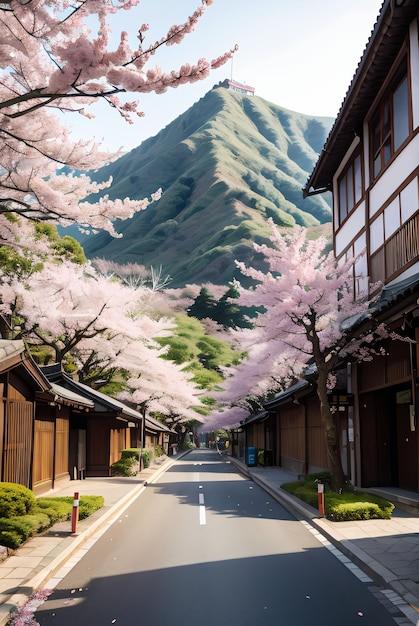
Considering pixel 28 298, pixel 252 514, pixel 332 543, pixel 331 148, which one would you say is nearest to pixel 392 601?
pixel 332 543

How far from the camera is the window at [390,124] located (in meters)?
16.9

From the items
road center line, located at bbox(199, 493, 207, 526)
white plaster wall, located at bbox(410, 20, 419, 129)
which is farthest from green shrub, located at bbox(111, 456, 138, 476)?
white plaster wall, located at bbox(410, 20, 419, 129)

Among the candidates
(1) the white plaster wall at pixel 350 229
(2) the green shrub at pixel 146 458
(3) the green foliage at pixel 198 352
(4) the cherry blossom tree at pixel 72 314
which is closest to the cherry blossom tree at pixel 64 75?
(1) the white plaster wall at pixel 350 229

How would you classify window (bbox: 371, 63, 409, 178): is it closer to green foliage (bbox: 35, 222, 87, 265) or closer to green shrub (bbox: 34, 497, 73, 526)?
green shrub (bbox: 34, 497, 73, 526)

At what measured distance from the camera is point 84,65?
7211mm

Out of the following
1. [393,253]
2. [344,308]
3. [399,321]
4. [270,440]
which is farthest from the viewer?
[270,440]

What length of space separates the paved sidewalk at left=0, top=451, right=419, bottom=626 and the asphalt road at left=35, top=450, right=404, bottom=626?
0.30 meters

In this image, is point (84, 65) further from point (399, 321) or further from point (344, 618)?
point (399, 321)

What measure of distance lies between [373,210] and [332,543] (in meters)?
11.7

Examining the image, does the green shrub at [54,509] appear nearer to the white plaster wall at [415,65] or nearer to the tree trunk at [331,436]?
the tree trunk at [331,436]

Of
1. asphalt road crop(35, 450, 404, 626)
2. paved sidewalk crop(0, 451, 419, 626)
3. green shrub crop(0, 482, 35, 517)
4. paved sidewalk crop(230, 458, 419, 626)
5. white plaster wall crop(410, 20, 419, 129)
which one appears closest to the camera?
asphalt road crop(35, 450, 404, 626)

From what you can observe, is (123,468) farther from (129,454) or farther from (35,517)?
(35,517)

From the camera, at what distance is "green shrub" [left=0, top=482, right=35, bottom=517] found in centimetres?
1112

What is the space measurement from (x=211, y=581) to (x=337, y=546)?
3.73m
